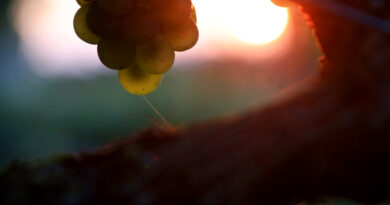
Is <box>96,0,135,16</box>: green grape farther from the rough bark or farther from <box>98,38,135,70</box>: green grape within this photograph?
the rough bark

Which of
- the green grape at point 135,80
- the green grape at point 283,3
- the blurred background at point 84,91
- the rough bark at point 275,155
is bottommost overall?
the blurred background at point 84,91

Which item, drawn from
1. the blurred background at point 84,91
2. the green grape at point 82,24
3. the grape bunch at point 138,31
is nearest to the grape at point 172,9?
the grape bunch at point 138,31

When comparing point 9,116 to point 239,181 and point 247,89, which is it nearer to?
point 247,89

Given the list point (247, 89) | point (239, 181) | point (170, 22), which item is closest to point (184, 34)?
point (170, 22)

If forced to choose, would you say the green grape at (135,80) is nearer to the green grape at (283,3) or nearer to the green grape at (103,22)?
the green grape at (103,22)

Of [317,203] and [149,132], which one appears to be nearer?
[317,203]
